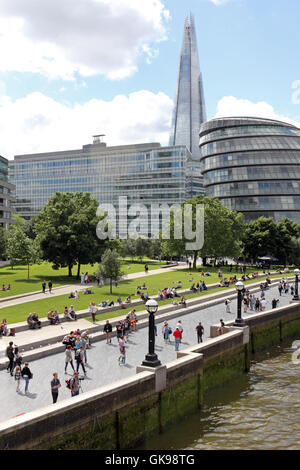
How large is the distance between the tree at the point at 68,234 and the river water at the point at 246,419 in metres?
32.5

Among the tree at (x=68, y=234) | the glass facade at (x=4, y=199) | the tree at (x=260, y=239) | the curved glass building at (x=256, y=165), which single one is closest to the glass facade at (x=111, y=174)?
the curved glass building at (x=256, y=165)

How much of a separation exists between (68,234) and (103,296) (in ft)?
50.2

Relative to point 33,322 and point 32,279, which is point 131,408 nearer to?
point 33,322

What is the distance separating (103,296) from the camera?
134 feet

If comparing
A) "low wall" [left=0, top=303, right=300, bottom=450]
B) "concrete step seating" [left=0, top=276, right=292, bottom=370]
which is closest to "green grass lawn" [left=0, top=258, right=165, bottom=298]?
"concrete step seating" [left=0, top=276, right=292, bottom=370]

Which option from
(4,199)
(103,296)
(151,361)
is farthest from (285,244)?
(151,361)

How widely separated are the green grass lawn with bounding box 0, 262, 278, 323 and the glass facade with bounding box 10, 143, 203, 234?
84.9 m

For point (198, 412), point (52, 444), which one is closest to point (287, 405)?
point (198, 412)

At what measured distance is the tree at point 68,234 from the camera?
5300cm

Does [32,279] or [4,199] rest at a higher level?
[4,199]

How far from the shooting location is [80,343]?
21125 millimetres

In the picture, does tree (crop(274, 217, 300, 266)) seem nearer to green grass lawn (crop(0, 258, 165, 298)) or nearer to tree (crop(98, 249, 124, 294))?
green grass lawn (crop(0, 258, 165, 298))

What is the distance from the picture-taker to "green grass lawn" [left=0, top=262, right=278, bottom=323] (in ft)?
110
